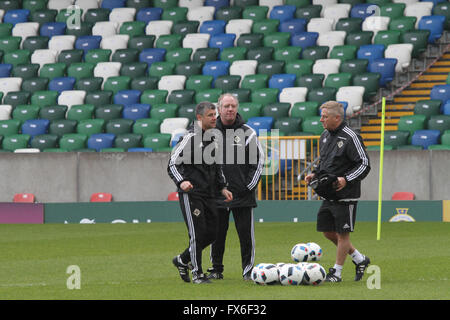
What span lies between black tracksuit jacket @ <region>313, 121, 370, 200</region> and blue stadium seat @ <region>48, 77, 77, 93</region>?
62.6 ft

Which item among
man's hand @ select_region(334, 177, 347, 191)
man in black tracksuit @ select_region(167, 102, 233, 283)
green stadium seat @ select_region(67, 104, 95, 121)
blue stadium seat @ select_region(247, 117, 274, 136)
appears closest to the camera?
man's hand @ select_region(334, 177, 347, 191)

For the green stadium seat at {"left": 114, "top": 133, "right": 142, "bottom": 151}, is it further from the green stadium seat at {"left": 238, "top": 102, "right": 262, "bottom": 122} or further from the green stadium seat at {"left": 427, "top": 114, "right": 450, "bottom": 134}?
the green stadium seat at {"left": 427, "top": 114, "right": 450, "bottom": 134}

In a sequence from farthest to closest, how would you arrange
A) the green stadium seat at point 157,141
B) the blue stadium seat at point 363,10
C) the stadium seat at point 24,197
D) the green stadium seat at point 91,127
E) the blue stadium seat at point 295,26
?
1. the blue stadium seat at point 295,26
2. the blue stadium seat at point 363,10
3. the green stadium seat at point 91,127
4. the green stadium seat at point 157,141
5. the stadium seat at point 24,197

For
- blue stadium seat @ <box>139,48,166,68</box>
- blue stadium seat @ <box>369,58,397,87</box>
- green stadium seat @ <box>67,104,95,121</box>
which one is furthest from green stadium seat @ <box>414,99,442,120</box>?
green stadium seat @ <box>67,104,95,121</box>

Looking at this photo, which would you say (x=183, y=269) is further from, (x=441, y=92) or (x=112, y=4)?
(x=112, y=4)

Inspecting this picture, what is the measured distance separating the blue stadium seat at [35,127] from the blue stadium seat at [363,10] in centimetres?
952

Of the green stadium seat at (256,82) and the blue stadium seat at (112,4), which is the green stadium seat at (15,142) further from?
the blue stadium seat at (112,4)

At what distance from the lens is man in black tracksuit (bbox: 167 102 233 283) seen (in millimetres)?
9922

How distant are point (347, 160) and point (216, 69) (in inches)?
663

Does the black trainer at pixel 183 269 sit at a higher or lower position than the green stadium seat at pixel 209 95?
lower

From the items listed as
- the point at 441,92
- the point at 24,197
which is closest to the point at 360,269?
the point at 441,92

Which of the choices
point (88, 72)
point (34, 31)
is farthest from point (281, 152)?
point (34, 31)

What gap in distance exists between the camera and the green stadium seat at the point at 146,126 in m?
24.7

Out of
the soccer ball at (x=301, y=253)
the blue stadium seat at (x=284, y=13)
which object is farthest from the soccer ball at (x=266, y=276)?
the blue stadium seat at (x=284, y=13)
